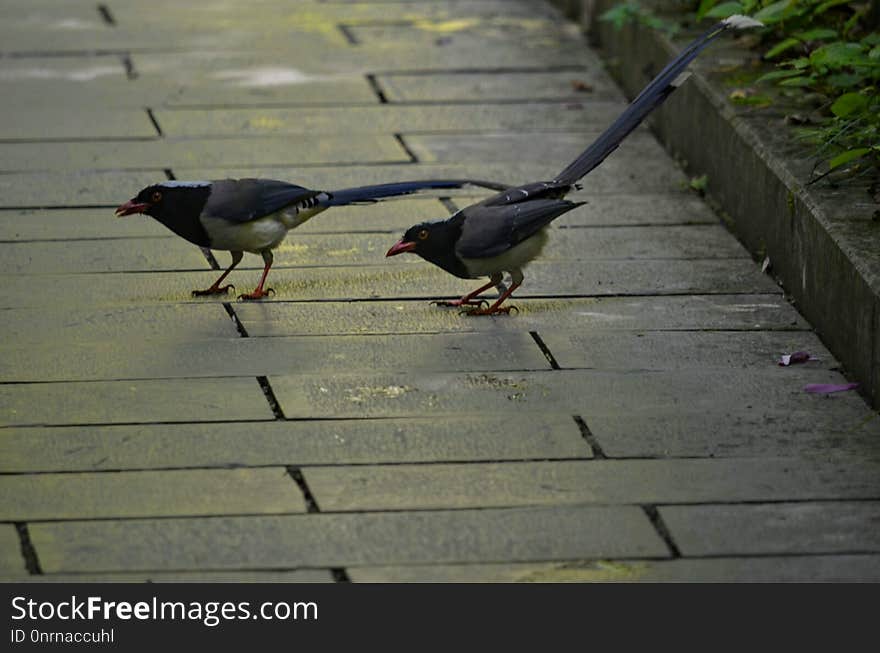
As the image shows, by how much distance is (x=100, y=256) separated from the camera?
532cm

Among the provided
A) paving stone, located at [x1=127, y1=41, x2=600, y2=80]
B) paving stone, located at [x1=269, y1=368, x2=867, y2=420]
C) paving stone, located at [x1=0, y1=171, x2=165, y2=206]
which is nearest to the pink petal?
paving stone, located at [x1=269, y1=368, x2=867, y2=420]

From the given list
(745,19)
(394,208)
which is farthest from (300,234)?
(745,19)

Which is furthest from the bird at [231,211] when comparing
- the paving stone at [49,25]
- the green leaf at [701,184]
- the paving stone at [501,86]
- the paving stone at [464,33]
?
the paving stone at [49,25]

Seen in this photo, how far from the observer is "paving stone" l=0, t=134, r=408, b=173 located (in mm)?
6230

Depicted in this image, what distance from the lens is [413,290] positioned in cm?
507

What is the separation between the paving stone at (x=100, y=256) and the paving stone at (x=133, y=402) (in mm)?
978

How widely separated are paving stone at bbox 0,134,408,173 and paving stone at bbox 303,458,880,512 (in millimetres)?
2682

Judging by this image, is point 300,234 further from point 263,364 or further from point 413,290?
point 263,364

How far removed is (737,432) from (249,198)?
1.67 m

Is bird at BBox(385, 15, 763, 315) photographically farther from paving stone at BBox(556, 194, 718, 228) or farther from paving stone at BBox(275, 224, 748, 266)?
paving stone at BBox(556, 194, 718, 228)

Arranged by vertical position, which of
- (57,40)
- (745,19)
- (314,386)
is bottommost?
(57,40)

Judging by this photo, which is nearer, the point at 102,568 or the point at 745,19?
the point at 102,568
